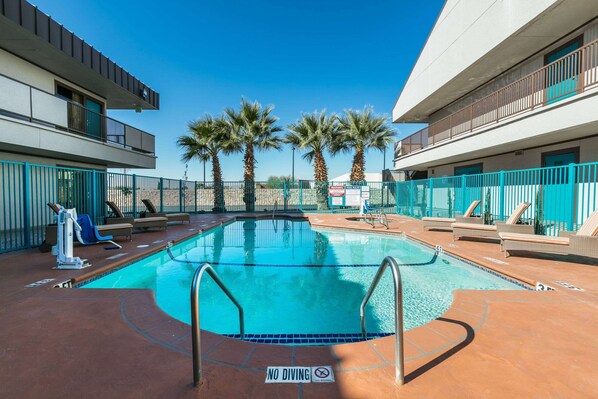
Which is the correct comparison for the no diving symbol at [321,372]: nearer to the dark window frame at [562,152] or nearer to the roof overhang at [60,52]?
the roof overhang at [60,52]

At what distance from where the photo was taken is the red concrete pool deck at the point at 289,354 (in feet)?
6.64

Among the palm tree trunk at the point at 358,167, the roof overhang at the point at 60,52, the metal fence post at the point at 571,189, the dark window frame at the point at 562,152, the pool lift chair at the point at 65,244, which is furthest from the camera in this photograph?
the palm tree trunk at the point at 358,167

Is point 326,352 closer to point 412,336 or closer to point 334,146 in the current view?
point 412,336

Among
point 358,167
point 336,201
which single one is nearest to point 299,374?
point 336,201

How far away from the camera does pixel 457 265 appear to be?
6340mm

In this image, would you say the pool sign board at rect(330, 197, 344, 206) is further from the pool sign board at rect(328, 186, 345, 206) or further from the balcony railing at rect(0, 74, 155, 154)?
the balcony railing at rect(0, 74, 155, 154)

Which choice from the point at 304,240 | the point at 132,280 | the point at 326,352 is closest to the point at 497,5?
the point at 304,240

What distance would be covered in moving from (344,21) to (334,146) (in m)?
7.81

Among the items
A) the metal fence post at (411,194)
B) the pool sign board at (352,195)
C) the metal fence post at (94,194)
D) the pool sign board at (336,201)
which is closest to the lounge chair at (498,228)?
the metal fence post at (411,194)

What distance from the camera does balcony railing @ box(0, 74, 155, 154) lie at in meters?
8.24

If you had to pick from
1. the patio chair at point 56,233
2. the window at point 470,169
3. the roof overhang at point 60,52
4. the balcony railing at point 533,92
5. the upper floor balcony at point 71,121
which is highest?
the roof overhang at point 60,52

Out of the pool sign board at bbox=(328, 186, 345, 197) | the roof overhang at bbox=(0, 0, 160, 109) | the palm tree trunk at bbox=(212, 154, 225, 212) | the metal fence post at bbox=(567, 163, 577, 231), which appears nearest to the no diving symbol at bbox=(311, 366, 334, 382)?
the metal fence post at bbox=(567, 163, 577, 231)

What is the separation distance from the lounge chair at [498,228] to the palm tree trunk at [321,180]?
12596 millimetres

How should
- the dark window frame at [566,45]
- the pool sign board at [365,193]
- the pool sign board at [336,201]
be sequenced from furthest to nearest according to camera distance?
the pool sign board at [336,201], the pool sign board at [365,193], the dark window frame at [566,45]
